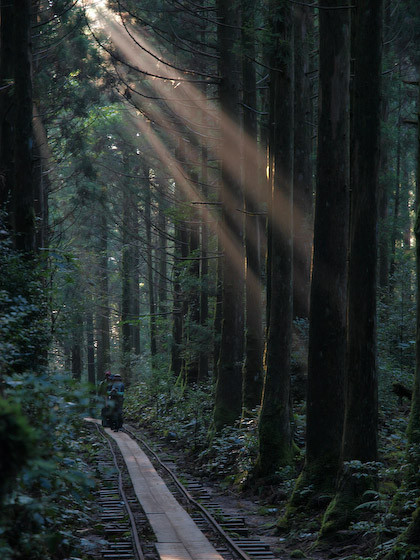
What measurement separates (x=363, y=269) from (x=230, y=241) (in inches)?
372

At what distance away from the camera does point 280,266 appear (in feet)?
44.1

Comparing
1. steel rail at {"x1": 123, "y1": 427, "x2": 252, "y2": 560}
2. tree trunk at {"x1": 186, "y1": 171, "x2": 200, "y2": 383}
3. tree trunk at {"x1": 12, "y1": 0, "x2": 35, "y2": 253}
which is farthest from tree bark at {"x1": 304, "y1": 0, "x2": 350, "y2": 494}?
tree trunk at {"x1": 186, "y1": 171, "x2": 200, "y2": 383}

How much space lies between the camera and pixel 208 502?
12344 millimetres

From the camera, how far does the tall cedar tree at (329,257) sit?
34.1 ft

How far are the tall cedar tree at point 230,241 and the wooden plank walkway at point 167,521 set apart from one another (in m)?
2.81

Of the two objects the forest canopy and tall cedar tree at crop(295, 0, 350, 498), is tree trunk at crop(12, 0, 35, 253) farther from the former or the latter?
tall cedar tree at crop(295, 0, 350, 498)

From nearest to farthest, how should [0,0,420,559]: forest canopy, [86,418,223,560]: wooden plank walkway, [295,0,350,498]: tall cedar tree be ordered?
[0,0,420,559]: forest canopy
[86,418,223,560]: wooden plank walkway
[295,0,350,498]: tall cedar tree

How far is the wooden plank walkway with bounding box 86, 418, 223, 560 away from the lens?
833 cm

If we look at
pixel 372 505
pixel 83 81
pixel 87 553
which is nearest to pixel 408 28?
pixel 83 81

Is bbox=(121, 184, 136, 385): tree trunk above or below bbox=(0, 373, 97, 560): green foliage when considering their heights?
above

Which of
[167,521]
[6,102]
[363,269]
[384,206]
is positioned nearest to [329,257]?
[363,269]

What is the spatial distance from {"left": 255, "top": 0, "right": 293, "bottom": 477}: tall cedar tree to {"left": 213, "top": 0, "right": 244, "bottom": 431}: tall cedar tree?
14.8 ft

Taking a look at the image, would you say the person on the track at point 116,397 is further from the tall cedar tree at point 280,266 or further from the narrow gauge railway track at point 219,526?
the tall cedar tree at point 280,266

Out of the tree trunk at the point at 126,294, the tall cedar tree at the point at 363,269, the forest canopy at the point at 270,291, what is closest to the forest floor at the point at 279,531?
the forest canopy at the point at 270,291
